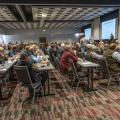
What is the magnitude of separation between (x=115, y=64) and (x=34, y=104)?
2560 mm

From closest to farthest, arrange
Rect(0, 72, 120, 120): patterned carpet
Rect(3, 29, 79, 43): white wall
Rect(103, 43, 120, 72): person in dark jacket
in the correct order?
Rect(0, 72, 120, 120): patterned carpet < Rect(103, 43, 120, 72): person in dark jacket < Rect(3, 29, 79, 43): white wall

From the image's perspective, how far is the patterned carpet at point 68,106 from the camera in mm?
4152

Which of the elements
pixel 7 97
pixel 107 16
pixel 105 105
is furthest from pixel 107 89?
pixel 107 16

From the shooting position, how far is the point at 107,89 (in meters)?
6.00

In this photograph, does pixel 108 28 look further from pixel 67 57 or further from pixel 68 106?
pixel 68 106

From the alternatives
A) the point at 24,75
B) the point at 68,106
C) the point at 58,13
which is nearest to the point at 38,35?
the point at 58,13

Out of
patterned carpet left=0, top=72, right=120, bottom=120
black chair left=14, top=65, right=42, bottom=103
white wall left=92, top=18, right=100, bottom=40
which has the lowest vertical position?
patterned carpet left=0, top=72, right=120, bottom=120

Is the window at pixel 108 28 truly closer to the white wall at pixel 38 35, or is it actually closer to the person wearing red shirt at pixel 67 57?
the person wearing red shirt at pixel 67 57

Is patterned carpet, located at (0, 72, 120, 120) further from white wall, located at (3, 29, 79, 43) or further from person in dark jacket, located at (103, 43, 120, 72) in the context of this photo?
white wall, located at (3, 29, 79, 43)

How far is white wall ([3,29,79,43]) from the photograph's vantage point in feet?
95.2

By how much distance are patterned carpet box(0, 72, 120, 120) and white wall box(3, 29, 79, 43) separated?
23.7 m

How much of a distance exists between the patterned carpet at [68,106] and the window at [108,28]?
335 inches

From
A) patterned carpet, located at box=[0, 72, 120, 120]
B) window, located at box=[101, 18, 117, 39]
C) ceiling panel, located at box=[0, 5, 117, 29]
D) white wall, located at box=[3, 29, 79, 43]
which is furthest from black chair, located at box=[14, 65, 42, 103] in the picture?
white wall, located at box=[3, 29, 79, 43]

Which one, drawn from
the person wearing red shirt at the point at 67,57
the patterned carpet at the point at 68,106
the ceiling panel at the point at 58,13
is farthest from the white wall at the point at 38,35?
the patterned carpet at the point at 68,106
